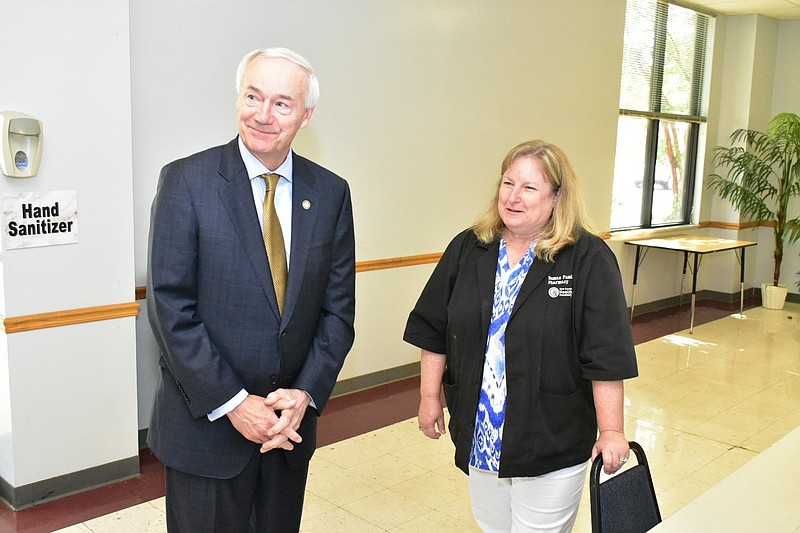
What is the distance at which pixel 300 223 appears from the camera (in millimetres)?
2143

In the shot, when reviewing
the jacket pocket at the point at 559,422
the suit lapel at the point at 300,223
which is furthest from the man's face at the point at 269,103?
the jacket pocket at the point at 559,422

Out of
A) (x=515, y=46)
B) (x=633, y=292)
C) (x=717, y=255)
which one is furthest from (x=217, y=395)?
(x=717, y=255)

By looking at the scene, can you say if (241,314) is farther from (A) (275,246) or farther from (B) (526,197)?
(B) (526,197)

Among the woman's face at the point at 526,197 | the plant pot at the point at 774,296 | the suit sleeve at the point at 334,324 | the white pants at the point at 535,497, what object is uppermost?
the woman's face at the point at 526,197

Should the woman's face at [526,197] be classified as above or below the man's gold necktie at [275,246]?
above

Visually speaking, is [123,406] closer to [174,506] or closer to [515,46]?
[174,506]

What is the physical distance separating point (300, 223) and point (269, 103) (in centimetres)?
33

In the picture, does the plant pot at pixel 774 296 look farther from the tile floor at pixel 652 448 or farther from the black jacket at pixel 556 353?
the black jacket at pixel 556 353

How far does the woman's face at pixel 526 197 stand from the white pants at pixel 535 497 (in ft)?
2.31

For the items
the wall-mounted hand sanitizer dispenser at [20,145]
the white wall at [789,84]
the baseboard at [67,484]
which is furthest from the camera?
the white wall at [789,84]

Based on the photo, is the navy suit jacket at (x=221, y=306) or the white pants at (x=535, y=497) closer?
the navy suit jacket at (x=221, y=306)

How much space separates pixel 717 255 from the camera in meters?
9.02

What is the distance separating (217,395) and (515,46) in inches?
181

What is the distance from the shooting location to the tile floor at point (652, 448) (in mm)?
3445
